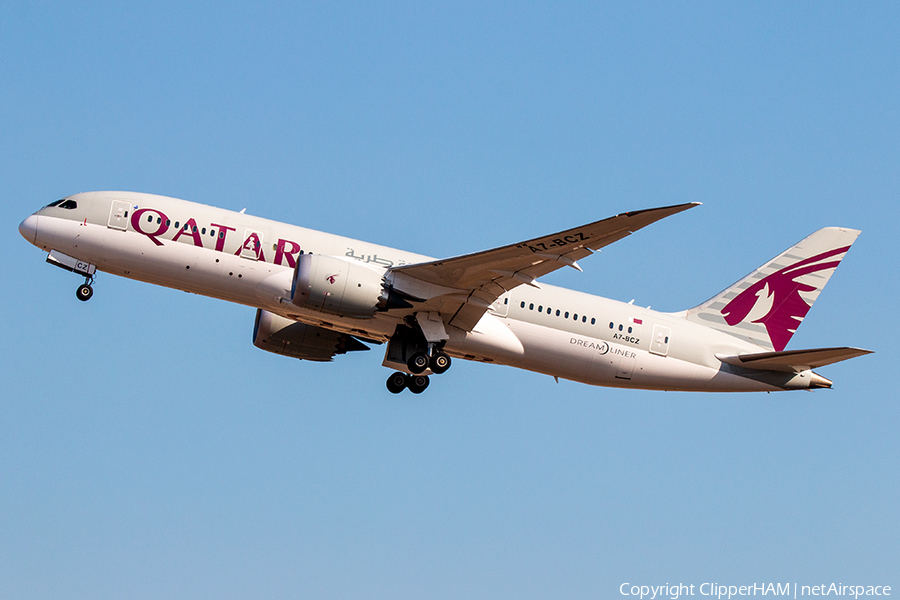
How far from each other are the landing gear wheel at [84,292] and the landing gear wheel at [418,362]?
32.9ft

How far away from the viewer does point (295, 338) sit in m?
34.5

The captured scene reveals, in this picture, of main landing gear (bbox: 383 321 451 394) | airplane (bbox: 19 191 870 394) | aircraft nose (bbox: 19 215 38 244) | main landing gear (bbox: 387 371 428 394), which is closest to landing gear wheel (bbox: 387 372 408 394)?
main landing gear (bbox: 387 371 428 394)

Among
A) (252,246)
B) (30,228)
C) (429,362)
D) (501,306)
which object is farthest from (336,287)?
(30,228)

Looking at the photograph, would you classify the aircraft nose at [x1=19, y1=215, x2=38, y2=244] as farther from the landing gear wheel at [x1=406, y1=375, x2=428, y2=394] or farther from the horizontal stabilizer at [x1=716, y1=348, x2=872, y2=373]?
the horizontal stabilizer at [x1=716, y1=348, x2=872, y2=373]

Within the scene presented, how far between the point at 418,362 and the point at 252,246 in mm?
6122

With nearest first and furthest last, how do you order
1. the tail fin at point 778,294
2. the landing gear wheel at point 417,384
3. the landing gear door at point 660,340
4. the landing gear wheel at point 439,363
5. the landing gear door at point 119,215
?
the landing gear door at point 119,215
the landing gear wheel at point 439,363
the landing gear door at point 660,340
the landing gear wheel at point 417,384
the tail fin at point 778,294

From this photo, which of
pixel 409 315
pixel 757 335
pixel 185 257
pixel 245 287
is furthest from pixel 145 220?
pixel 757 335

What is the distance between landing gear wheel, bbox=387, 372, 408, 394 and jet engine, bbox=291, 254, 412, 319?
6.06m

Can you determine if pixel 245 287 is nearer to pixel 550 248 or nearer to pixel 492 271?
pixel 492 271

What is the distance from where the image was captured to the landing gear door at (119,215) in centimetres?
2894

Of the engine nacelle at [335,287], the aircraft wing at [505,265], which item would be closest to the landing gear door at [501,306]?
the aircraft wing at [505,265]

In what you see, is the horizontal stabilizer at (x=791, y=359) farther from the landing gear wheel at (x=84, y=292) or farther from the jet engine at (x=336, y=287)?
the landing gear wheel at (x=84, y=292)

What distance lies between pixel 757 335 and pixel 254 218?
1777 cm

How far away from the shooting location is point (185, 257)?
28.6 m
